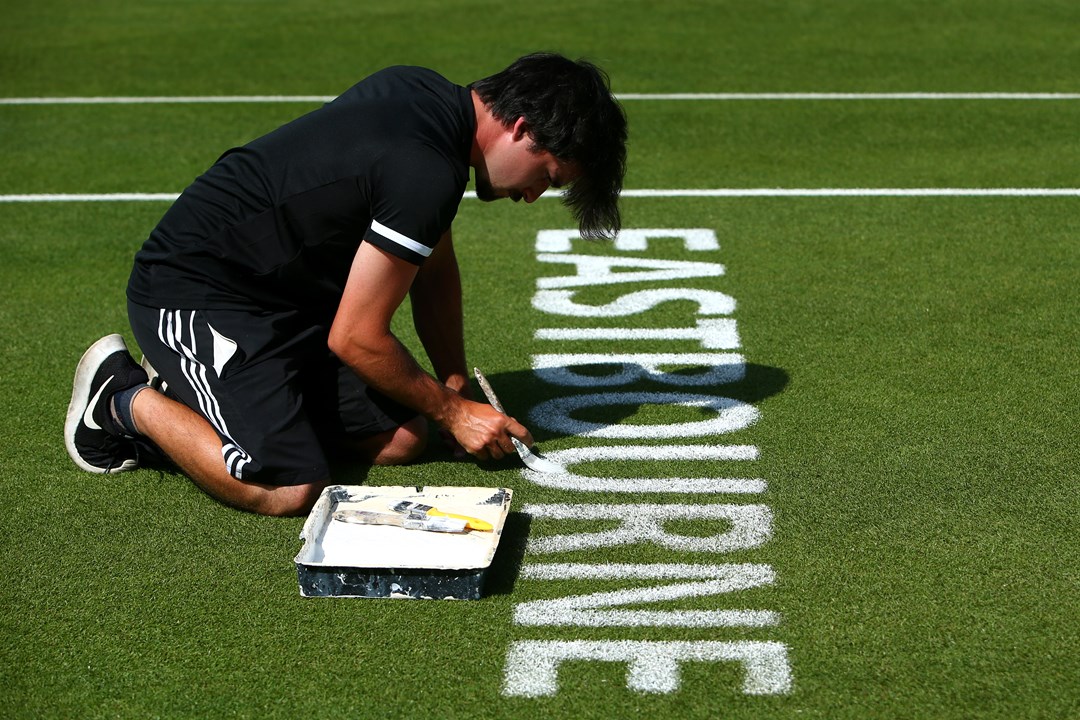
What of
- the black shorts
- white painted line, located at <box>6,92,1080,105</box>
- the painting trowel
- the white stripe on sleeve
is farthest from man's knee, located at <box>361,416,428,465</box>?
white painted line, located at <box>6,92,1080,105</box>

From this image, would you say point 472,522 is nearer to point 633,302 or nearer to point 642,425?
point 642,425

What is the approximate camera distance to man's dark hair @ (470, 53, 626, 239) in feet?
11.9

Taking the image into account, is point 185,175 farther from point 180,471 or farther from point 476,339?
point 180,471

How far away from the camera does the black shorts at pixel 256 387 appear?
12.9 ft

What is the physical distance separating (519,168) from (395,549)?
114 centimetres

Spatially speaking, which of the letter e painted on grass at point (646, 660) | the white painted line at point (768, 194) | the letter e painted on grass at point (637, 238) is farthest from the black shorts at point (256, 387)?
the white painted line at point (768, 194)

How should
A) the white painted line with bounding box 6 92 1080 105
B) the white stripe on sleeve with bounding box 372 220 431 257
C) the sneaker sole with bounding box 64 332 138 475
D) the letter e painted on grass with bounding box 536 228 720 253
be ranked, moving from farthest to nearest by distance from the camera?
1. the white painted line with bounding box 6 92 1080 105
2. the letter e painted on grass with bounding box 536 228 720 253
3. the sneaker sole with bounding box 64 332 138 475
4. the white stripe on sleeve with bounding box 372 220 431 257

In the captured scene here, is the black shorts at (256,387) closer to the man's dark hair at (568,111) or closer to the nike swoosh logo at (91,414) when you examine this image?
the nike swoosh logo at (91,414)

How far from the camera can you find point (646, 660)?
3195 mm

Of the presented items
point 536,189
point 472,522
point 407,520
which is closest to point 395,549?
point 407,520

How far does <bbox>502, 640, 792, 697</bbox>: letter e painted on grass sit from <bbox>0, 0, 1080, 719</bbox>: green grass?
3cm

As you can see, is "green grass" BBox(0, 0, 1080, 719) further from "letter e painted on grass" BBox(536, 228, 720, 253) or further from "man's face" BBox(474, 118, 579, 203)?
"man's face" BBox(474, 118, 579, 203)

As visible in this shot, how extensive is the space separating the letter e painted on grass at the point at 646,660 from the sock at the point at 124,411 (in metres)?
1.63

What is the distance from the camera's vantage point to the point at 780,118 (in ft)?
27.6
